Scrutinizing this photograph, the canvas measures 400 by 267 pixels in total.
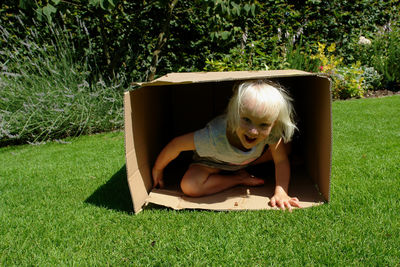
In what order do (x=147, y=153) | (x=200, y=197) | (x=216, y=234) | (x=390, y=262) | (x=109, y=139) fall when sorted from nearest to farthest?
1. (x=390, y=262)
2. (x=216, y=234)
3. (x=200, y=197)
4. (x=147, y=153)
5. (x=109, y=139)

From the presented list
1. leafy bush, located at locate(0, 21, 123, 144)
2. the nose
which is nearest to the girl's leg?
the nose

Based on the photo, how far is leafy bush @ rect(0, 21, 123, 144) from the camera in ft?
11.3

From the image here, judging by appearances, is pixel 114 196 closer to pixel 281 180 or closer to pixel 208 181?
pixel 208 181

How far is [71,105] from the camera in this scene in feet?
11.7

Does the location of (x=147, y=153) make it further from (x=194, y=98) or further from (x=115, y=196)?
(x=194, y=98)

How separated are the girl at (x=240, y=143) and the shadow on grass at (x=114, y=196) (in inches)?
8.9

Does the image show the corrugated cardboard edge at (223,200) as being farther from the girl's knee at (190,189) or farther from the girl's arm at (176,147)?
the girl's arm at (176,147)

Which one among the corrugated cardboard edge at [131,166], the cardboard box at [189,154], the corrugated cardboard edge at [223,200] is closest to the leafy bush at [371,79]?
the cardboard box at [189,154]

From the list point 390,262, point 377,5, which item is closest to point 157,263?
point 390,262

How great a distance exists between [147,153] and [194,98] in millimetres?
1061

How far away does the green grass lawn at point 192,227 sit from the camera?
4.15 ft

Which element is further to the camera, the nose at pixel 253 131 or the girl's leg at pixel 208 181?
the girl's leg at pixel 208 181

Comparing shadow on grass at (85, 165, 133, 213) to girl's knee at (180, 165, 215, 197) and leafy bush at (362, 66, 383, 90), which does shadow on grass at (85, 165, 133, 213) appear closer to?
girl's knee at (180, 165, 215, 197)

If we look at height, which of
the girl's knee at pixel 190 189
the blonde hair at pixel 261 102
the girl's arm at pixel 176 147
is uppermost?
the blonde hair at pixel 261 102
